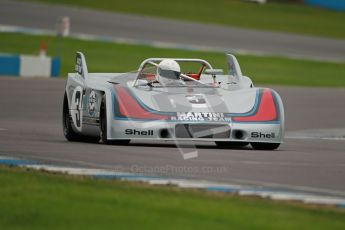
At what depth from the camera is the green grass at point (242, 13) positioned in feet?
144

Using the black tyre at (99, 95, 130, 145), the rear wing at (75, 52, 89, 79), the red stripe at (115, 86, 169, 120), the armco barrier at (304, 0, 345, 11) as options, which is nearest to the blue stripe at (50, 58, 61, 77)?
the rear wing at (75, 52, 89, 79)

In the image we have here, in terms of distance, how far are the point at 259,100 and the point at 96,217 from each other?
6.04 metres

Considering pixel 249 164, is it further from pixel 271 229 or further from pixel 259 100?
pixel 271 229

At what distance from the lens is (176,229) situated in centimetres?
754

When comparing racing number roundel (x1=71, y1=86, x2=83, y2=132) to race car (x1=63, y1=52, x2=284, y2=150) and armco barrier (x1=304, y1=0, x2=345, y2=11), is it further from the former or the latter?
armco barrier (x1=304, y1=0, x2=345, y2=11)

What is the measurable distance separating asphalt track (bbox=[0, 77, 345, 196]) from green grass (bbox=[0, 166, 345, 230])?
3.51ft

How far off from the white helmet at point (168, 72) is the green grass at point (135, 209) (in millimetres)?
4668

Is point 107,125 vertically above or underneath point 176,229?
underneath

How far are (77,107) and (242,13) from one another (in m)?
32.4

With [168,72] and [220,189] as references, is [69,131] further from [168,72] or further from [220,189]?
[220,189]

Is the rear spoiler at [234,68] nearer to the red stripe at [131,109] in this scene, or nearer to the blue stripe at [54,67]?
the red stripe at [131,109]

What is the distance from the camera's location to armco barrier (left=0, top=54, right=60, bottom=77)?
27.8 metres

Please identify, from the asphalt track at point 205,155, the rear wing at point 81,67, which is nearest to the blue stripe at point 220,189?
the asphalt track at point 205,155

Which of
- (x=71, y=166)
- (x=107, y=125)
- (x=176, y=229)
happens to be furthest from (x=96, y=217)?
(x=107, y=125)
